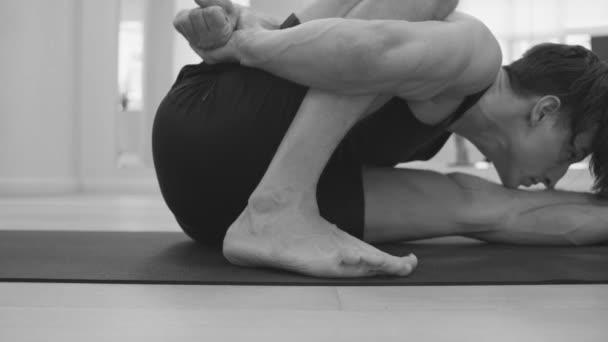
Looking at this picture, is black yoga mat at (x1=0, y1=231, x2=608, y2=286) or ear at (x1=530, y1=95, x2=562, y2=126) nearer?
black yoga mat at (x1=0, y1=231, x2=608, y2=286)

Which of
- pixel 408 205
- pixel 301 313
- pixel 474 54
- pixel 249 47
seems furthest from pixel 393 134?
pixel 301 313

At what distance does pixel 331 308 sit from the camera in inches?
31.9

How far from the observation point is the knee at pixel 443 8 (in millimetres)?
1103

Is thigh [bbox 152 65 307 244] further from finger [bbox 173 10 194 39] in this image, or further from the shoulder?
the shoulder

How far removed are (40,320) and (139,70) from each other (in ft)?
14.5

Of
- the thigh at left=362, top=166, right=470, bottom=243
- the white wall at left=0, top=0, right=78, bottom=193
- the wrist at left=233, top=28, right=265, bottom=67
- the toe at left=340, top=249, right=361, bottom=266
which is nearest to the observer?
Result: the toe at left=340, top=249, right=361, bottom=266

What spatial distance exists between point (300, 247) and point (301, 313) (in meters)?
0.28

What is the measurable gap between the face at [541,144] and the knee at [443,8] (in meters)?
0.32

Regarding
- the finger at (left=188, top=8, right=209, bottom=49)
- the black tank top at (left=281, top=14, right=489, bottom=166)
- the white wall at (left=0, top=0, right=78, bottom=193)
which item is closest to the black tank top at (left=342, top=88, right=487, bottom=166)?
the black tank top at (left=281, top=14, right=489, bottom=166)

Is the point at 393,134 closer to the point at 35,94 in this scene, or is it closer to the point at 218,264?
the point at 218,264

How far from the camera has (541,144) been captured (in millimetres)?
1327

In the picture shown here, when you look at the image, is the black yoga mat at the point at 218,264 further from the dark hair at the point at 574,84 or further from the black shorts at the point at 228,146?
the dark hair at the point at 574,84

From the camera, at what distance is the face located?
51.4 inches

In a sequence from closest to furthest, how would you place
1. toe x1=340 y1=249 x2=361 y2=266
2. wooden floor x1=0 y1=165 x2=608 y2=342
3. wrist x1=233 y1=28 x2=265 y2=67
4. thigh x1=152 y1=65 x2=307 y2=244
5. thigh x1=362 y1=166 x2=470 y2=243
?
wooden floor x1=0 y1=165 x2=608 y2=342, toe x1=340 y1=249 x2=361 y2=266, wrist x1=233 y1=28 x2=265 y2=67, thigh x1=152 y1=65 x2=307 y2=244, thigh x1=362 y1=166 x2=470 y2=243
